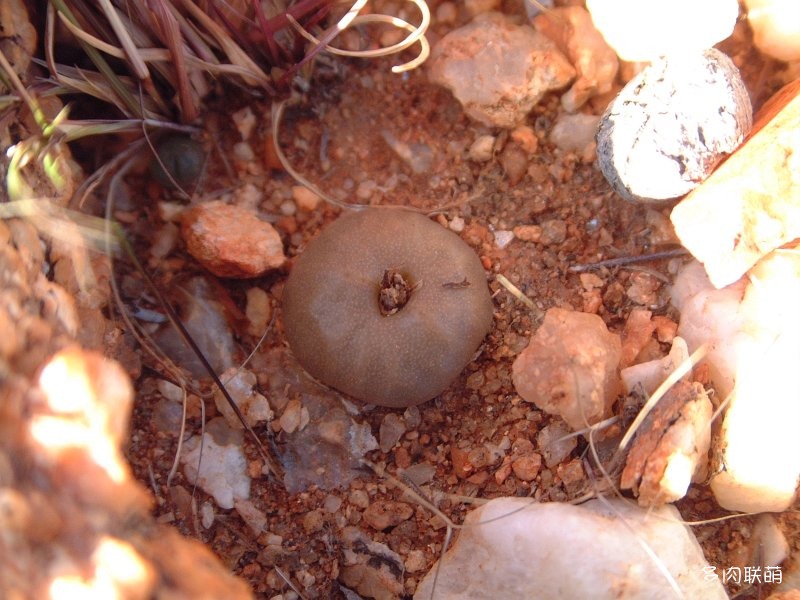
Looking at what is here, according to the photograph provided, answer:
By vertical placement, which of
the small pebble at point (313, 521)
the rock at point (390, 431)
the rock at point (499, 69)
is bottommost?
the small pebble at point (313, 521)

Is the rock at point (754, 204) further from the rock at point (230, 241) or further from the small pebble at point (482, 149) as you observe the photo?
the rock at point (230, 241)

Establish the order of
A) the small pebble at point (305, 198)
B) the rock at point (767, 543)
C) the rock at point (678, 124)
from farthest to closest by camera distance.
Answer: the small pebble at point (305, 198)
the rock at point (678, 124)
the rock at point (767, 543)

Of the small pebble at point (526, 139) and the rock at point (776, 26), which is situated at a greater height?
the rock at point (776, 26)

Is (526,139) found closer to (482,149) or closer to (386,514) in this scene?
(482,149)

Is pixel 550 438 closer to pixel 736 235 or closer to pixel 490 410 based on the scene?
Result: pixel 490 410

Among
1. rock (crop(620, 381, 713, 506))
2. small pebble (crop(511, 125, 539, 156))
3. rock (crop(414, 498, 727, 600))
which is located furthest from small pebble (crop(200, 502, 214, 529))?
small pebble (crop(511, 125, 539, 156))

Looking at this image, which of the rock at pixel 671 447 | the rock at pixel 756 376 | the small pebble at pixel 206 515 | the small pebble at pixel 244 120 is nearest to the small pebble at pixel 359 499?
the small pebble at pixel 206 515

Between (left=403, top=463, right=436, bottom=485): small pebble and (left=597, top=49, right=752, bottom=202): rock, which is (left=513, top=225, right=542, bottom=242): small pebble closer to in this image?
(left=597, top=49, right=752, bottom=202): rock
